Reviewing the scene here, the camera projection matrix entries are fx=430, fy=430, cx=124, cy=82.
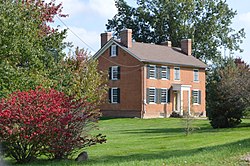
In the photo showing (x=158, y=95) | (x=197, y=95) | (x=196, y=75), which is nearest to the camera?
(x=158, y=95)

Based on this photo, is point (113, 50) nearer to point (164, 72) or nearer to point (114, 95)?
point (114, 95)

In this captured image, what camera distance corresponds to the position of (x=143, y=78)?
4134cm

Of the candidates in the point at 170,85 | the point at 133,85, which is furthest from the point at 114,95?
the point at 170,85

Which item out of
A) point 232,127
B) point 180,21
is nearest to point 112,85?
point 180,21

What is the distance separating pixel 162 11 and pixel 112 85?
16.4 metres

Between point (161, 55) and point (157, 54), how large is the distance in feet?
1.51

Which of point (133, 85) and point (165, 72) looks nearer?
point (133, 85)

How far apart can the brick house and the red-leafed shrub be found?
29049 mm

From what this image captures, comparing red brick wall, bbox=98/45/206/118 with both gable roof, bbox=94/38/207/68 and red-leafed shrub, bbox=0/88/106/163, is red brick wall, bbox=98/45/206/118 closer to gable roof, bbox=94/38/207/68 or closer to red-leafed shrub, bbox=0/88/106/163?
gable roof, bbox=94/38/207/68

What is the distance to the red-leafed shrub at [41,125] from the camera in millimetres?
11336

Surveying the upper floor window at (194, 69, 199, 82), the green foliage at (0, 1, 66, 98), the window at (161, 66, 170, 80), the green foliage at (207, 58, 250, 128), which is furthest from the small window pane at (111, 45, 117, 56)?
the green foliage at (0, 1, 66, 98)

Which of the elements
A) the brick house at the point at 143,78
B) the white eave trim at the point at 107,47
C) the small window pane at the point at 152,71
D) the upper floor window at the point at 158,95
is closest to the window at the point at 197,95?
the brick house at the point at 143,78

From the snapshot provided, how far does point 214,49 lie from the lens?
188ft

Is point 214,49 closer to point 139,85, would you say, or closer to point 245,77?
point 139,85
